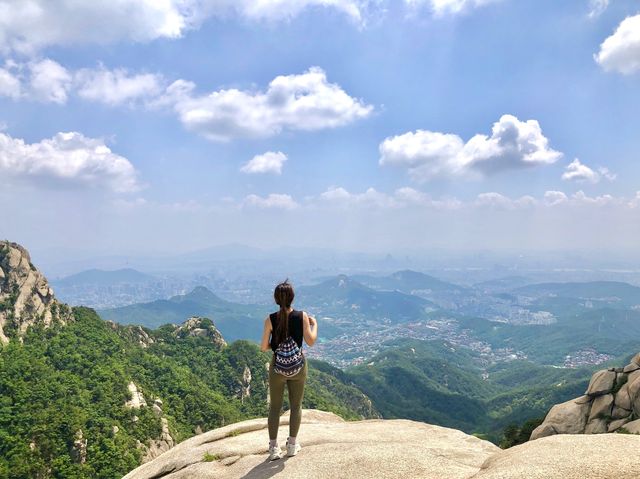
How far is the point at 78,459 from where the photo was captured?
64.4 m

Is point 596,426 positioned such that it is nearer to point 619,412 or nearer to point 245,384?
point 619,412

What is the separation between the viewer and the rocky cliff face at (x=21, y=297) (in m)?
90.9

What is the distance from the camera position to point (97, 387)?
269 ft

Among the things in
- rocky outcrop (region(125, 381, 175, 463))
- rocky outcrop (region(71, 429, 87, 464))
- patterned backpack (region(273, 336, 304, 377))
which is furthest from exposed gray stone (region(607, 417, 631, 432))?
rocky outcrop (region(71, 429, 87, 464))

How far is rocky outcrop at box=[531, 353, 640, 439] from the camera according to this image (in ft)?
83.0

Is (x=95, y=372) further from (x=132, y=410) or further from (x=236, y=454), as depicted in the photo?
(x=236, y=454)

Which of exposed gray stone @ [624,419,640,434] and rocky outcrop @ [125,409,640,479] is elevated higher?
rocky outcrop @ [125,409,640,479]

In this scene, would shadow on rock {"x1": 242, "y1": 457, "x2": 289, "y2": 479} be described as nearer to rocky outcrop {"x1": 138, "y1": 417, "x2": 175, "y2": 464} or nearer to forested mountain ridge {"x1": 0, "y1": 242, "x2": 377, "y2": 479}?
forested mountain ridge {"x1": 0, "y1": 242, "x2": 377, "y2": 479}

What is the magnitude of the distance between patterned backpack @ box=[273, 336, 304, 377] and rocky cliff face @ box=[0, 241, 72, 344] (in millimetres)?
103181

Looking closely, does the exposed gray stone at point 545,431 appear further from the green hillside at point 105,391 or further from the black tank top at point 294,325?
the green hillside at point 105,391

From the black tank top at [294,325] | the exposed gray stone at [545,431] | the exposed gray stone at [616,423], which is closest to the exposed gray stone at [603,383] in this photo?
the exposed gray stone at [616,423]

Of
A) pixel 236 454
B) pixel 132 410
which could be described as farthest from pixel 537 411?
pixel 236 454

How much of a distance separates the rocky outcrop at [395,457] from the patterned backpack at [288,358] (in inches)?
92.0

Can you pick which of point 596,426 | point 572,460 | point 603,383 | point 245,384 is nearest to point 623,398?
point 603,383
